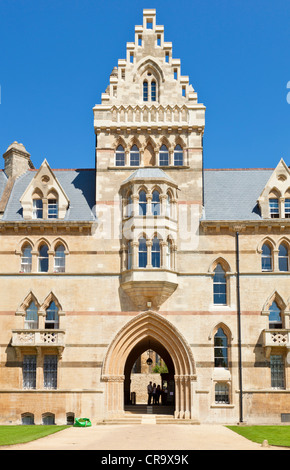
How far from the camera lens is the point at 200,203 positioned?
39.7 metres

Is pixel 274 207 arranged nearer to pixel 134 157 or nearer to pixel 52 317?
pixel 134 157

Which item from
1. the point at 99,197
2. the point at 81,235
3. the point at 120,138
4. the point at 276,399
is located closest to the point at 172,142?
the point at 120,138

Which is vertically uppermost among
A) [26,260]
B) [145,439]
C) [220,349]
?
[26,260]

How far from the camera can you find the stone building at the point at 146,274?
36969 millimetres

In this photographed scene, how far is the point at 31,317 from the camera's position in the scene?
38.4 m

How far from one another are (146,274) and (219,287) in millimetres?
4712

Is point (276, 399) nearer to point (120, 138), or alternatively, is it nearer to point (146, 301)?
point (146, 301)

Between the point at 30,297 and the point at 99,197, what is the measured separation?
7.50 meters

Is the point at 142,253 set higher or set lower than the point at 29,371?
higher

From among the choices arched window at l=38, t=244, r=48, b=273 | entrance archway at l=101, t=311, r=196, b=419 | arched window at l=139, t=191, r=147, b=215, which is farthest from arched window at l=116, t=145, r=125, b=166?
entrance archway at l=101, t=311, r=196, b=419

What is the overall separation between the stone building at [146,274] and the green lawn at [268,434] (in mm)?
3821

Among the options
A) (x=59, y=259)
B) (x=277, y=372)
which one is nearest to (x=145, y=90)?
(x=59, y=259)

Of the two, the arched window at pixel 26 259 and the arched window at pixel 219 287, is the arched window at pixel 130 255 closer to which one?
the arched window at pixel 219 287

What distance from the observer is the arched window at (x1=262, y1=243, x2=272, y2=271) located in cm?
3897
